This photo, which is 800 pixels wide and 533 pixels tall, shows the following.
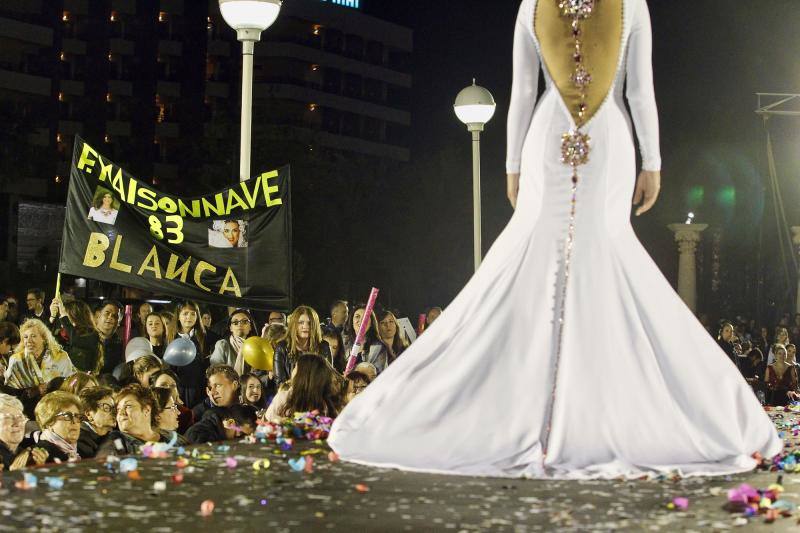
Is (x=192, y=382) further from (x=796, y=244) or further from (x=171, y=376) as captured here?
(x=796, y=244)

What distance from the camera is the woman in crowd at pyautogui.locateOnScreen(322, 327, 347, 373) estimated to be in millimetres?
12438

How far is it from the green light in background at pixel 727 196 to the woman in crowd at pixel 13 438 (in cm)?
3782

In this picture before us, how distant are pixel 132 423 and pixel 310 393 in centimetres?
108

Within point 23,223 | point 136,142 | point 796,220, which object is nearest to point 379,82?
point 136,142

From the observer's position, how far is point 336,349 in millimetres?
12734

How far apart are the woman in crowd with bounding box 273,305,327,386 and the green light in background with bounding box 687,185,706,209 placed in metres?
36.7

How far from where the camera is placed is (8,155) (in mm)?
50406

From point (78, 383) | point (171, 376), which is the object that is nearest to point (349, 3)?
point (171, 376)

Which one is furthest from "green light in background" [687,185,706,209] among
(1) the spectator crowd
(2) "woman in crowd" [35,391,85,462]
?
(2) "woman in crowd" [35,391,85,462]

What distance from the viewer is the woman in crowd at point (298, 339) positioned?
10.8 metres

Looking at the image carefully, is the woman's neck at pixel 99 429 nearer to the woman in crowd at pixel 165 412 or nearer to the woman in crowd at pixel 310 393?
the woman in crowd at pixel 165 412

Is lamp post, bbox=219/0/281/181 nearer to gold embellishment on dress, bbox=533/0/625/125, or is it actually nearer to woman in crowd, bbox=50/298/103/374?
woman in crowd, bbox=50/298/103/374

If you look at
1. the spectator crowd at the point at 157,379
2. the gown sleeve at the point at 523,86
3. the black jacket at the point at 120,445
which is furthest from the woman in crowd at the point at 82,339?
the gown sleeve at the point at 523,86

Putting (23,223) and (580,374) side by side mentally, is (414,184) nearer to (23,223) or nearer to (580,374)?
(23,223)
